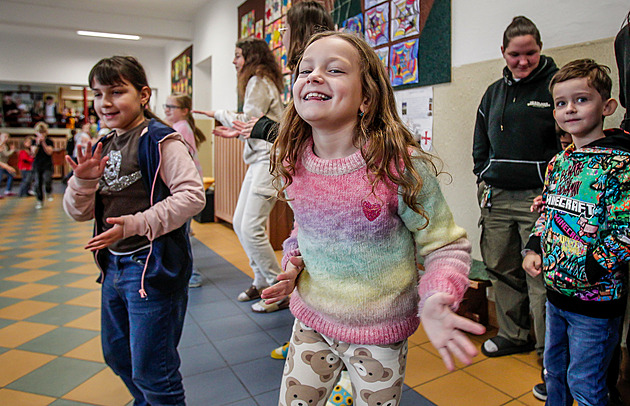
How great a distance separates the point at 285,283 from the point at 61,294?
2.94 m

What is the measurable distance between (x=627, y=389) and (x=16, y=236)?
6.12 meters

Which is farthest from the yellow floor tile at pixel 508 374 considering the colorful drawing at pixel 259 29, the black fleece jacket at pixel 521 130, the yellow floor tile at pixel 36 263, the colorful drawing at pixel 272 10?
the colorful drawing at pixel 259 29

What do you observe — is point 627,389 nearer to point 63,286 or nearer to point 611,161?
point 611,161

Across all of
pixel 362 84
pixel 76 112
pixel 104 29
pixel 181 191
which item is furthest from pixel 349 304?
pixel 76 112

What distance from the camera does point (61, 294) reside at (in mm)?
3412

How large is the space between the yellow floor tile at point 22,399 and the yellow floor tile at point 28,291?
4.94 feet

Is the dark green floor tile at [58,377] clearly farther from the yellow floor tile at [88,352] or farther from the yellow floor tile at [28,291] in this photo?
the yellow floor tile at [28,291]

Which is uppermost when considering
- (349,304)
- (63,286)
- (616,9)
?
(616,9)

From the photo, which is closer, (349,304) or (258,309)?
(349,304)

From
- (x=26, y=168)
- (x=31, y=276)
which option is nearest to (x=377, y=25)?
(x=31, y=276)

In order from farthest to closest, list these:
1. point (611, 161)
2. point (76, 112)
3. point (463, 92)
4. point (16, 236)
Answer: point (76, 112) < point (16, 236) < point (463, 92) < point (611, 161)

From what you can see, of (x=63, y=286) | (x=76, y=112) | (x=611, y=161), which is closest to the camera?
(x=611, y=161)

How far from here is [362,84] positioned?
1.08 m

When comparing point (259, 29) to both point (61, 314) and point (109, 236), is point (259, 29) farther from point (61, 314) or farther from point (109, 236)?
point (109, 236)
